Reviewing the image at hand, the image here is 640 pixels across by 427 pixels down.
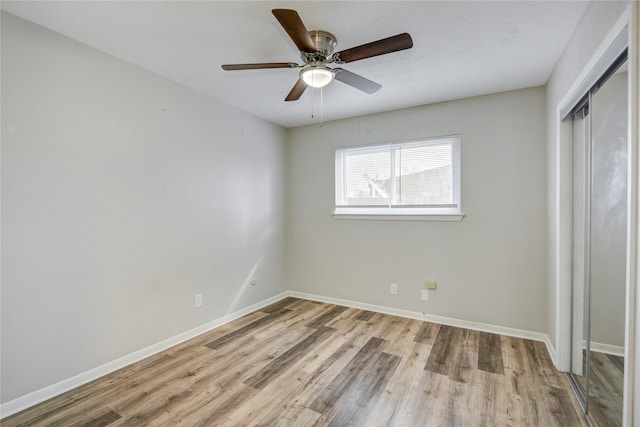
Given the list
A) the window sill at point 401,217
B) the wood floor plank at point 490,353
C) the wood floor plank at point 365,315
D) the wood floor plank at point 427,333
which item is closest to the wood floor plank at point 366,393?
the wood floor plank at point 427,333

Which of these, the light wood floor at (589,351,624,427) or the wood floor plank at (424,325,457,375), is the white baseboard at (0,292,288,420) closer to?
the wood floor plank at (424,325,457,375)

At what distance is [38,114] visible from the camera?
76.0 inches

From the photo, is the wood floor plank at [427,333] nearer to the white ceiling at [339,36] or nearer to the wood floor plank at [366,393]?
the wood floor plank at [366,393]

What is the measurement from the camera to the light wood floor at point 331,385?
180 cm

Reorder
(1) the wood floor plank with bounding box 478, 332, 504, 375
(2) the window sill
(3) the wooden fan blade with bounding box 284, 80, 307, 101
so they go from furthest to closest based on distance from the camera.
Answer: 1. (2) the window sill
2. (1) the wood floor plank with bounding box 478, 332, 504, 375
3. (3) the wooden fan blade with bounding box 284, 80, 307, 101

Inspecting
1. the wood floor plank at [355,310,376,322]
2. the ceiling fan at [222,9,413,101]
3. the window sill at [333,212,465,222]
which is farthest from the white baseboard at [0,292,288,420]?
the ceiling fan at [222,9,413,101]

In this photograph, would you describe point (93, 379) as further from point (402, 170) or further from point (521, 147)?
point (521, 147)

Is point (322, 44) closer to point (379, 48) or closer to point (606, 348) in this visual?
point (379, 48)

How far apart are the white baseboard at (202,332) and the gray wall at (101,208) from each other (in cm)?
6

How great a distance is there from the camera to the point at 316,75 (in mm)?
1979

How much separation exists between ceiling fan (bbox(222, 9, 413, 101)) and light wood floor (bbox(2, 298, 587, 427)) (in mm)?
2171

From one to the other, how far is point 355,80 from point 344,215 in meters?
1.98

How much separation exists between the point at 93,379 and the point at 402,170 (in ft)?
11.4

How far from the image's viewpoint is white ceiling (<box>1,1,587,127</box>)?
1.74 metres
